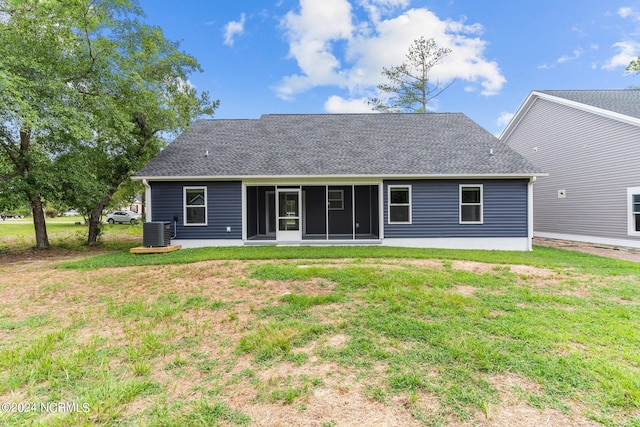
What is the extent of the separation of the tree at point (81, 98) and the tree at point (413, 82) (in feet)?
46.3

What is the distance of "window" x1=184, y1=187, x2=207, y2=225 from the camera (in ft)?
33.3

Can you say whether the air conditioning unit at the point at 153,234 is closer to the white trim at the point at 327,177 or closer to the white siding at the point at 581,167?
the white trim at the point at 327,177

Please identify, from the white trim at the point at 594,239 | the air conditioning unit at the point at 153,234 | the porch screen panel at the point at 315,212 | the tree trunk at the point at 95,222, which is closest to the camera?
the air conditioning unit at the point at 153,234

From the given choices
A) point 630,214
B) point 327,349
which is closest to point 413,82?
point 630,214

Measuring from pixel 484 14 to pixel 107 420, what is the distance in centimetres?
2047

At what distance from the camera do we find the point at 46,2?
806cm

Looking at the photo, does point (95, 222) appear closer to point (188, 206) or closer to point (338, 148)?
point (188, 206)

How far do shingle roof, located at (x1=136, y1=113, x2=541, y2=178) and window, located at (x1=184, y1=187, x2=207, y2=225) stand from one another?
672mm

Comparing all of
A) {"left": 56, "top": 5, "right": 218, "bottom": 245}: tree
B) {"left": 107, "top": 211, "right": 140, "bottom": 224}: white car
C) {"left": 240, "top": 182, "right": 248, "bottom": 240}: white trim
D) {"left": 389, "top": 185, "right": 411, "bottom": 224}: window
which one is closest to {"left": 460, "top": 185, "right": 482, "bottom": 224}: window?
{"left": 389, "top": 185, "right": 411, "bottom": 224}: window

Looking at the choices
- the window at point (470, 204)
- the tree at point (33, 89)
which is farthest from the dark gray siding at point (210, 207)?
the window at point (470, 204)

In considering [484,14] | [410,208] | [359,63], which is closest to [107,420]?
[410,208]

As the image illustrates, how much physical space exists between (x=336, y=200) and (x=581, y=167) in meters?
10.3

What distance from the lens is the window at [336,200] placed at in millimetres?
12227

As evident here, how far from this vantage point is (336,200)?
40.3 feet
